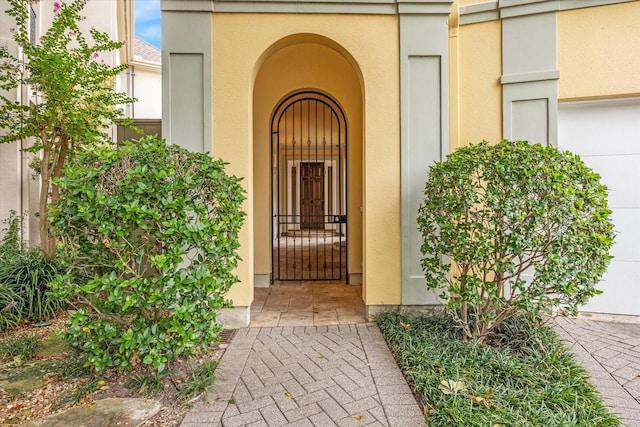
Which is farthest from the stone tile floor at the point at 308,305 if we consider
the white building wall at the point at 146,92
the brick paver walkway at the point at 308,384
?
the white building wall at the point at 146,92

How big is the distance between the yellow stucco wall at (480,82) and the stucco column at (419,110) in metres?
0.34

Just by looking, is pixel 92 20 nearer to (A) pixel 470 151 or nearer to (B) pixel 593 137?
(A) pixel 470 151

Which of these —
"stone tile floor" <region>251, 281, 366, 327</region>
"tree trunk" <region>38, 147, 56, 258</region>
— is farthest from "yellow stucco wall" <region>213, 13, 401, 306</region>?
"tree trunk" <region>38, 147, 56, 258</region>

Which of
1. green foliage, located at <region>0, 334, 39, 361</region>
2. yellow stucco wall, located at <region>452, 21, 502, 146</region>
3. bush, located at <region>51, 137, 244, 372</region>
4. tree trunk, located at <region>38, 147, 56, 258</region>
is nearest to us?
bush, located at <region>51, 137, 244, 372</region>

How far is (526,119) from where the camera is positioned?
3.48 meters

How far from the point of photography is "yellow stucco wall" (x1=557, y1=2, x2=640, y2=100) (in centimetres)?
335

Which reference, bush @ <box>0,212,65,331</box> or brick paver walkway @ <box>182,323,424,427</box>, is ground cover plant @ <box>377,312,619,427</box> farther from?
bush @ <box>0,212,65,331</box>

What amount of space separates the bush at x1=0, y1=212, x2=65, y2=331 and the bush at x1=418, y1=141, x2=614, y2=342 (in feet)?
12.2

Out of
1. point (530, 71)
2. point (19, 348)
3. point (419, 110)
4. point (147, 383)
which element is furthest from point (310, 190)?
point (147, 383)

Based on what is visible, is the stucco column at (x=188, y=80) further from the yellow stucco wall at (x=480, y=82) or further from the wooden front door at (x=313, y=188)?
the wooden front door at (x=313, y=188)

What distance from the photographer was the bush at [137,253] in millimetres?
2053

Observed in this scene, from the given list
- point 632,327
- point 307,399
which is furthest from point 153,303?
point 632,327

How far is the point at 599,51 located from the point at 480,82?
1.18m

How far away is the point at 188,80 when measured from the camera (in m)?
3.36
